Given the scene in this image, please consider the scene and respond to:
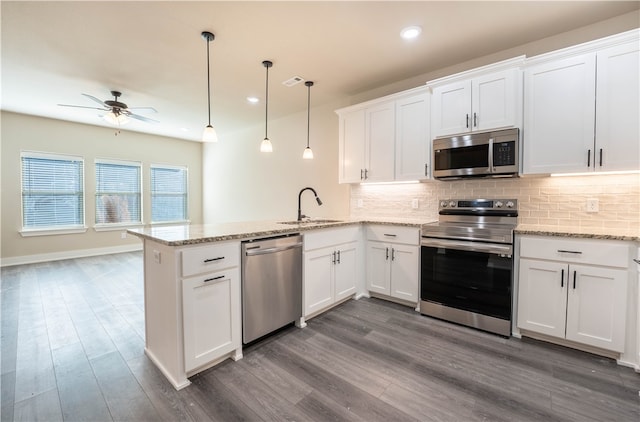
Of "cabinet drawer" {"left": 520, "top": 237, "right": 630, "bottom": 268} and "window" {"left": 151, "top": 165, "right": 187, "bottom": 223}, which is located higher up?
"window" {"left": 151, "top": 165, "right": 187, "bottom": 223}

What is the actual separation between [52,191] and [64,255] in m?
1.26

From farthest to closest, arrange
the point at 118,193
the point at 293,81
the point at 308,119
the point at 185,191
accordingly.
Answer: the point at 185,191 → the point at 118,193 → the point at 308,119 → the point at 293,81

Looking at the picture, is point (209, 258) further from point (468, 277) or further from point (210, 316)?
point (468, 277)

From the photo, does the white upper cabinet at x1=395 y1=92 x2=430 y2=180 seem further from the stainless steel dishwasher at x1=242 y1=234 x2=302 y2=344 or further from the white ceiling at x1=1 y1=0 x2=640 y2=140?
the stainless steel dishwasher at x1=242 y1=234 x2=302 y2=344

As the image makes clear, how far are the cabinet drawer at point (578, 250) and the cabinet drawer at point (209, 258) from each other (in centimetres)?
238

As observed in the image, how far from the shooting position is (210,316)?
6.27 feet

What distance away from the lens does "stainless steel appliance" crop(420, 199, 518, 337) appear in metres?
2.40

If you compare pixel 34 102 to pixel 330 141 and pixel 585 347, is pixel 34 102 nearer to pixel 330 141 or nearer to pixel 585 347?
pixel 330 141

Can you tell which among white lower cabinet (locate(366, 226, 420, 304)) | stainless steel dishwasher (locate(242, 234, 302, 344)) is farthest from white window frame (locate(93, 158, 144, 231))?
white lower cabinet (locate(366, 226, 420, 304))

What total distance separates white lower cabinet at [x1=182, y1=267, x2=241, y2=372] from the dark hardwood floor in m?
0.16

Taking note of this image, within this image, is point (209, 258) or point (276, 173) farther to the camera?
point (276, 173)

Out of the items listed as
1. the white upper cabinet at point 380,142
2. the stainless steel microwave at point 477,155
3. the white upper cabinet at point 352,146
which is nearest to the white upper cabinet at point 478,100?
the stainless steel microwave at point 477,155

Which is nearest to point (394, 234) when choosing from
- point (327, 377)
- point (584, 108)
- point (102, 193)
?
point (327, 377)

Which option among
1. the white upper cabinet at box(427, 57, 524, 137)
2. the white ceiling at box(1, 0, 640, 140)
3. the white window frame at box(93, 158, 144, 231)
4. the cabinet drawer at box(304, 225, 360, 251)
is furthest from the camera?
the white window frame at box(93, 158, 144, 231)
